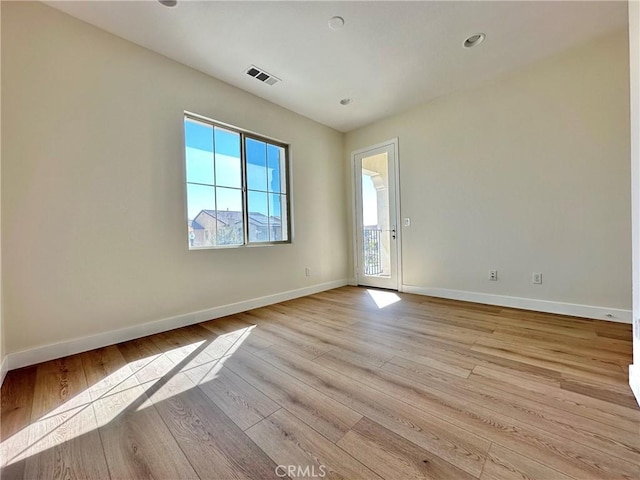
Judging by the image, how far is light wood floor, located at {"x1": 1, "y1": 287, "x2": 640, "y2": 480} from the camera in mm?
1040

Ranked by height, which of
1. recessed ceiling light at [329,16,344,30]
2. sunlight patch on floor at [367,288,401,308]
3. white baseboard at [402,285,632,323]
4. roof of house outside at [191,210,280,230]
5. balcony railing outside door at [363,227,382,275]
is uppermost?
recessed ceiling light at [329,16,344,30]

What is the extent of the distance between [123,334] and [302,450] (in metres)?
2.08

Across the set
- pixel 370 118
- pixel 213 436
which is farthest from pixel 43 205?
pixel 370 118

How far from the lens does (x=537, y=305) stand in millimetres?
2916

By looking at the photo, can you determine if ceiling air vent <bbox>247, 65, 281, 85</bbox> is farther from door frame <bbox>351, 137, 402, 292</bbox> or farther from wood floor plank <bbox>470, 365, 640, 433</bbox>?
wood floor plank <bbox>470, 365, 640, 433</bbox>

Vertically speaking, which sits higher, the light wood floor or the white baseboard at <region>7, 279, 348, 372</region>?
the white baseboard at <region>7, 279, 348, 372</region>

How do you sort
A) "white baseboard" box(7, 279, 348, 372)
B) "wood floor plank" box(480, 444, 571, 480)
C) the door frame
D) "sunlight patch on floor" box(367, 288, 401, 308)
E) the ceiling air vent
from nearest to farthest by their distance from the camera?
"wood floor plank" box(480, 444, 571, 480), "white baseboard" box(7, 279, 348, 372), the ceiling air vent, "sunlight patch on floor" box(367, 288, 401, 308), the door frame

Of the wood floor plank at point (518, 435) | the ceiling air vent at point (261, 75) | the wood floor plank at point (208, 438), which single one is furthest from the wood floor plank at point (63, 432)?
the ceiling air vent at point (261, 75)

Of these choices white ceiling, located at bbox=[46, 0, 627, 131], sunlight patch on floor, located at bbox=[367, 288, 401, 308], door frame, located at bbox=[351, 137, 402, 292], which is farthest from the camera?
door frame, located at bbox=[351, 137, 402, 292]

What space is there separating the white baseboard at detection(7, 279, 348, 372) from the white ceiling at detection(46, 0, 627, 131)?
2657 mm

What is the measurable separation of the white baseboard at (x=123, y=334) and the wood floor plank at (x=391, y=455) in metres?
2.17

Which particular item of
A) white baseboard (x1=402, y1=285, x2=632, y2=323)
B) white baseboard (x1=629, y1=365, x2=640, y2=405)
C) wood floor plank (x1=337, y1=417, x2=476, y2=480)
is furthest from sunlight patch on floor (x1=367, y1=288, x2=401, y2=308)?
wood floor plank (x1=337, y1=417, x2=476, y2=480)

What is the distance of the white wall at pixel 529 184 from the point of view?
250cm

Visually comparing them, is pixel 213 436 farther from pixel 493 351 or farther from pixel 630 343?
pixel 630 343
